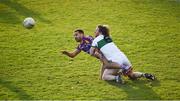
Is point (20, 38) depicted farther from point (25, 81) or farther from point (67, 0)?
point (67, 0)

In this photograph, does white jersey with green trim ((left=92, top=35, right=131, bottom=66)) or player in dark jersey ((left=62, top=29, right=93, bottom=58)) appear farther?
player in dark jersey ((left=62, top=29, right=93, bottom=58))

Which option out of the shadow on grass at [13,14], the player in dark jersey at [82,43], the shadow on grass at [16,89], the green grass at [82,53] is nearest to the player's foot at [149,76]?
the green grass at [82,53]

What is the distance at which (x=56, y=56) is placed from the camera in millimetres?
11289

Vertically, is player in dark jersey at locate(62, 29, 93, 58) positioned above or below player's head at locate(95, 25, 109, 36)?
below

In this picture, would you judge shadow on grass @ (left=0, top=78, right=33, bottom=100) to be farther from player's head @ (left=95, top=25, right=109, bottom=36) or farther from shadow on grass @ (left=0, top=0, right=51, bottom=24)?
shadow on grass @ (left=0, top=0, right=51, bottom=24)

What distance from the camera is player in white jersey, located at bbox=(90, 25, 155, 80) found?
367 inches

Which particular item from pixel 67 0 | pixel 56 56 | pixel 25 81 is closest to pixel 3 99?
pixel 25 81

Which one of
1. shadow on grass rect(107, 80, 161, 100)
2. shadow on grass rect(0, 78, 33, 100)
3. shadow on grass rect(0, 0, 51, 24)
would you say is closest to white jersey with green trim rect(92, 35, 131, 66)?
shadow on grass rect(107, 80, 161, 100)

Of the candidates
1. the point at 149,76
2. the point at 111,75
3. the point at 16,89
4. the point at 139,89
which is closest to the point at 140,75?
the point at 149,76

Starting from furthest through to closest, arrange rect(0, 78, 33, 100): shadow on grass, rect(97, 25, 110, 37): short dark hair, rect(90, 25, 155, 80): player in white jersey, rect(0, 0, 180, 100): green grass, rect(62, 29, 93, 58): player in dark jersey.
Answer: rect(62, 29, 93, 58): player in dark jersey, rect(97, 25, 110, 37): short dark hair, rect(90, 25, 155, 80): player in white jersey, rect(0, 0, 180, 100): green grass, rect(0, 78, 33, 100): shadow on grass

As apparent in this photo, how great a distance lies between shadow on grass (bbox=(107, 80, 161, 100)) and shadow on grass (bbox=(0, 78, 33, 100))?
6.77 feet

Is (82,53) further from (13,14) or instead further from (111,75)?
(13,14)

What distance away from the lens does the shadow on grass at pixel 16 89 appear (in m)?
8.51

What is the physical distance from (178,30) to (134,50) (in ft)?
9.14
